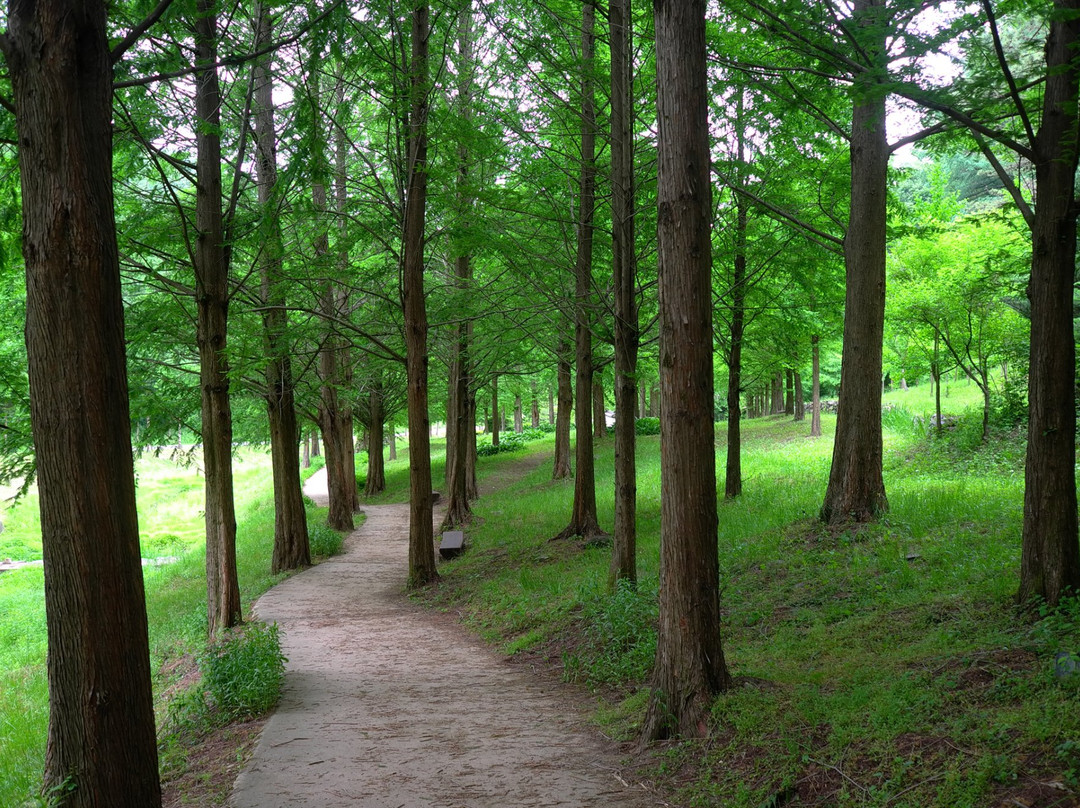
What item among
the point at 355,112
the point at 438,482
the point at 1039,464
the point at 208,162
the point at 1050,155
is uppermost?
the point at 355,112

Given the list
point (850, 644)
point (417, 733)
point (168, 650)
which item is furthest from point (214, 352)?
point (850, 644)

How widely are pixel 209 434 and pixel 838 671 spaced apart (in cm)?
787

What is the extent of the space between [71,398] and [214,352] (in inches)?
230

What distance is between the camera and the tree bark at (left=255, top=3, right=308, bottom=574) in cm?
1234

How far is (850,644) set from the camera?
237 inches

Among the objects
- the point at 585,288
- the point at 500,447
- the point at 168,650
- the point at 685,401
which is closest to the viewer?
the point at 685,401

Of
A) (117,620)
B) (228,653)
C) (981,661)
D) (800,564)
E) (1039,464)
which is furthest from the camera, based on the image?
(800,564)

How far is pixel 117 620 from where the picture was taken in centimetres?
390

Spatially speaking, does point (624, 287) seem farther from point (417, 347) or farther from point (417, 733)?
point (417, 733)

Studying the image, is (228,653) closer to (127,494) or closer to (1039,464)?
(127,494)

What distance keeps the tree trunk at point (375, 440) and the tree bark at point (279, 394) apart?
8.79 metres

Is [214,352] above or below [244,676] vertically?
above

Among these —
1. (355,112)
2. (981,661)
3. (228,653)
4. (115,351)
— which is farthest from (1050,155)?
(355,112)

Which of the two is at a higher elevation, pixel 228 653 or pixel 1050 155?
pixel 1050 155
